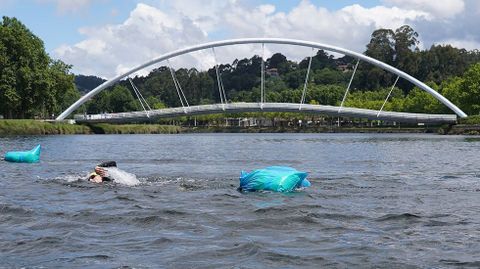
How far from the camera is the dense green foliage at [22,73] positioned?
289ft

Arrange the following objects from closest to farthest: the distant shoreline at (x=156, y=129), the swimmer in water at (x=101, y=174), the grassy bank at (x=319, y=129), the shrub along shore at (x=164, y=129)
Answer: the swimmer in water at (x=101, y=174)
the distant shoreline at (x=156, y=129)
the shrub along shore at (x=164, y=129)
the grassy bank at (x=319, y=129)

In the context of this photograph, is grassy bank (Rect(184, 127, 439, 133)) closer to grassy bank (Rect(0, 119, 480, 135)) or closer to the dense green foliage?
grassy bank (Rect(0, 119, 480, 135))

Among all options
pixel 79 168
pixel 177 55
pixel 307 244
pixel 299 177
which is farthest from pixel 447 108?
pixel 307 244

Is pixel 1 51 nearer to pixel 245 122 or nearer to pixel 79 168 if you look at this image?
pixel 79 168

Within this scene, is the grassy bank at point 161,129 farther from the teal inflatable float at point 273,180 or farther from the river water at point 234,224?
the teal inflatable float at point 273,180

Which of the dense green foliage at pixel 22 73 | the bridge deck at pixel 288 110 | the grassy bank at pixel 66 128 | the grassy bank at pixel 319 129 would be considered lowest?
the grassy bank at pixel 319 129

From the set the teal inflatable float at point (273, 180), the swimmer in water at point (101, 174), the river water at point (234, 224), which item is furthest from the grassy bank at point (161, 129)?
the teal inflatable float at point (273, 180)

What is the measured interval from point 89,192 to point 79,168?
1151 cm

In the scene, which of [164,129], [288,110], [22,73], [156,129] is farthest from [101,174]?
[164,129]

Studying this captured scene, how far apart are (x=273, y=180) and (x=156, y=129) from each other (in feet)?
349

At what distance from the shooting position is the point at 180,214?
51.6 ft

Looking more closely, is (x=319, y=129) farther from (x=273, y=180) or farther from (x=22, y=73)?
(x=273, y=180)

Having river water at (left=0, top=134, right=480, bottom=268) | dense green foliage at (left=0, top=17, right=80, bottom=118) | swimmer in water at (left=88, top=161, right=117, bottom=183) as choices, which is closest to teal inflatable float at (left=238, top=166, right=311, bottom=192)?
river water at (left=0, top=134, right=480, bottom=268)

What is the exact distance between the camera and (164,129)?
12875 centimetres
